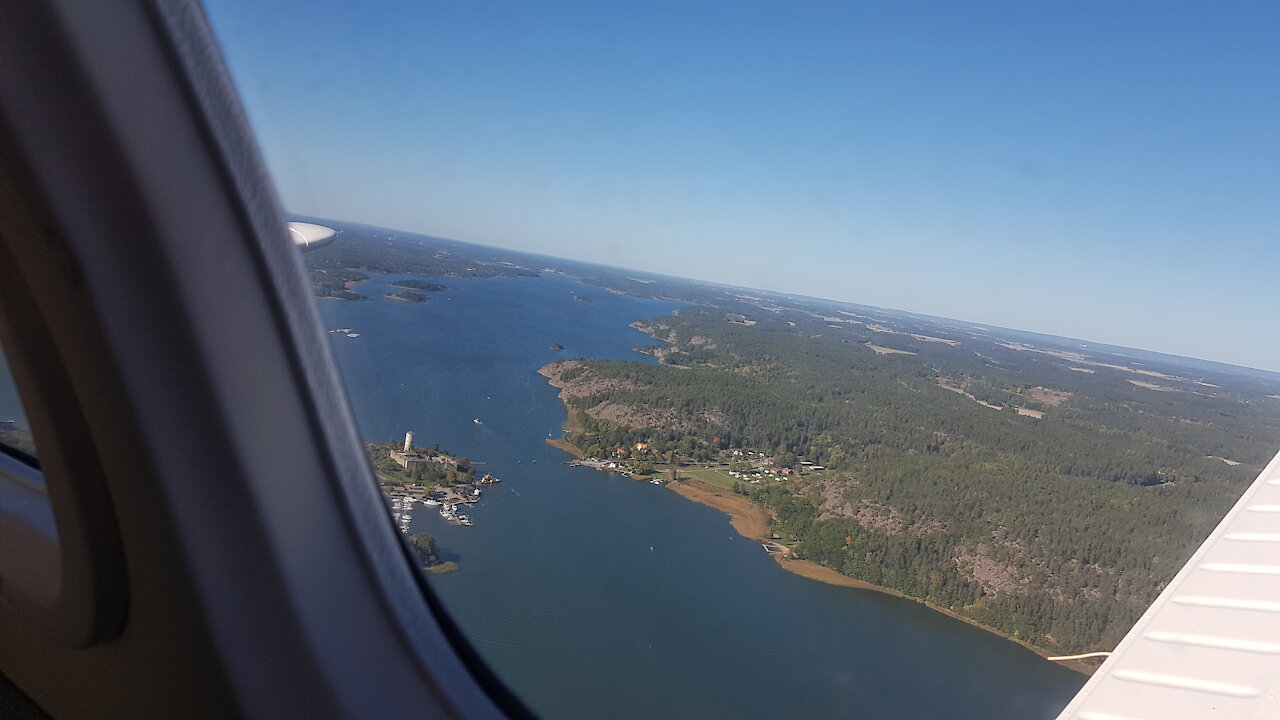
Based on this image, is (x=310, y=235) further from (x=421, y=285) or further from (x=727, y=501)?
(x=727, y=501)

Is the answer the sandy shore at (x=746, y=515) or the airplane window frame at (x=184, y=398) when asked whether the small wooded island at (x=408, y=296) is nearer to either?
the sandy shore at (x=746, y=515)

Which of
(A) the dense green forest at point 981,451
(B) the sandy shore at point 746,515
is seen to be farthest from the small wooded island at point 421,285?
(B) the sandy shore at point 746,515

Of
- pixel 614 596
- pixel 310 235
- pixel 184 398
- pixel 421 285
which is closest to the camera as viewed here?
pixel 184 398

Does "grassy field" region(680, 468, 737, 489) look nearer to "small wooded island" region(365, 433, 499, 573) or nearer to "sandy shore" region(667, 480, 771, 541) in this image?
"sandy shore" region(667, 480, 771, 541)

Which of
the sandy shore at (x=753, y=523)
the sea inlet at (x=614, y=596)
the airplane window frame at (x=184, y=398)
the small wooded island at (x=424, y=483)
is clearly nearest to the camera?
the airplane window frame at (x=184, y=398)

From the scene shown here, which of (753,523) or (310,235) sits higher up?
(310,235)

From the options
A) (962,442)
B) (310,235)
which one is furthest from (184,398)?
(962,442)

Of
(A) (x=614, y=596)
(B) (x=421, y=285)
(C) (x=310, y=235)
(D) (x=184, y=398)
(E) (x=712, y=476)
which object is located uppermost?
(C) (x=310, y=235)
